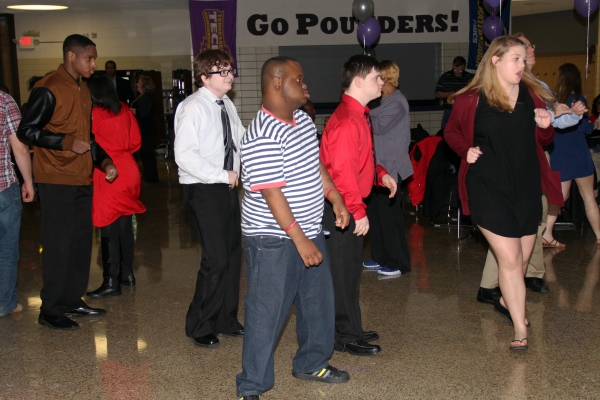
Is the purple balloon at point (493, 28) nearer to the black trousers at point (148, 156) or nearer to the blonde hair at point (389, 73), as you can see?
the blonde hair at point (389, 73)

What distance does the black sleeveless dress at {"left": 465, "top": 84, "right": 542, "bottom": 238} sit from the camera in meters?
2.85

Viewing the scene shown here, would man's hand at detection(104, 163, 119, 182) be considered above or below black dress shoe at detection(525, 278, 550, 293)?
above

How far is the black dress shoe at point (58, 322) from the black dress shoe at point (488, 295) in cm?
264

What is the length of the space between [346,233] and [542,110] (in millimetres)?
1222

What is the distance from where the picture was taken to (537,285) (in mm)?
3900

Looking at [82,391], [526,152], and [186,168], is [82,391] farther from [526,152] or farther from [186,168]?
[526,152]

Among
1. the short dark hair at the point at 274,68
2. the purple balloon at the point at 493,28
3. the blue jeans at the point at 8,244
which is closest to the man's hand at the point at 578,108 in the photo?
the short dark hair at the point at 274,68

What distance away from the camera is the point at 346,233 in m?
2.83

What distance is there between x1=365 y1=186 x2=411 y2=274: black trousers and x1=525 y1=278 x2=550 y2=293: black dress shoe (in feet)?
2.97

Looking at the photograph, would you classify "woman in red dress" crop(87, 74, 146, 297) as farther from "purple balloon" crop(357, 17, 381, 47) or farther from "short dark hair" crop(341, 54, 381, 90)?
"purple balloon" crop(357, 17, 381, 47)

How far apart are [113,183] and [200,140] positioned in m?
1.35

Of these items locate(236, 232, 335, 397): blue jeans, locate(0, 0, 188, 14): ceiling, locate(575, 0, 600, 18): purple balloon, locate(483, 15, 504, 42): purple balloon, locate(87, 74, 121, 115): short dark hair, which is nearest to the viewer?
locate(236, 232, 335, 397): blue jeans

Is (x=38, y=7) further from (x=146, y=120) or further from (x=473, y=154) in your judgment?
(x=473, y=154)

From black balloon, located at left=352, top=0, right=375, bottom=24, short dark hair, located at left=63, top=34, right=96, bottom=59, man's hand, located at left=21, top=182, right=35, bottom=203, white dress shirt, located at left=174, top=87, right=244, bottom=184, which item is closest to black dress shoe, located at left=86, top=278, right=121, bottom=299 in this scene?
man's hand, located at left=21, top=182, right=35, bottom=203
